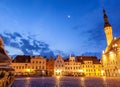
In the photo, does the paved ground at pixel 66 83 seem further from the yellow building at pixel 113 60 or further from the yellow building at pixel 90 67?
the yellow building at pixel 90 67

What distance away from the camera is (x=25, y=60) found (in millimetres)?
94188

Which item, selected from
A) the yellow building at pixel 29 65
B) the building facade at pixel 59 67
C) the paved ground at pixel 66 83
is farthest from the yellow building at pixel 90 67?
the paved ground at pixel 66 83

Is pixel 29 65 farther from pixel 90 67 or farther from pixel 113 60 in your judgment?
pixel 113 60

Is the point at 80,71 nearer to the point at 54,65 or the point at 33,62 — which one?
the point at 54,65

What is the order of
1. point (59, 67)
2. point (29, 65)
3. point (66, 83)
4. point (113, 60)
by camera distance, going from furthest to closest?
point (59, 67), point (29, 65), point (113, 60), point (66, 83)

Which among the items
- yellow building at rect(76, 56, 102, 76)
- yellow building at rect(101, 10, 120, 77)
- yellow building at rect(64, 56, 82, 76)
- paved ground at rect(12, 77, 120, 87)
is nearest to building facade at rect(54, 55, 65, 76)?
yellow building at rect(64, 56, 82, 76)

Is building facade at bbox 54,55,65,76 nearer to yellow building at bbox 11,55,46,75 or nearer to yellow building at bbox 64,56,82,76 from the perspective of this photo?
yellow building at bbox 64,56,82,76

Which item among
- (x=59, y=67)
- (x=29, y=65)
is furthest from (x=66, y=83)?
(x=59, y=67)

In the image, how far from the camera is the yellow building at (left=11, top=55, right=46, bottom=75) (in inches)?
3617

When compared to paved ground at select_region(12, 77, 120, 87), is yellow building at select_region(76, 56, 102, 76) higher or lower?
higher

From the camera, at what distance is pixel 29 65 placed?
93.4 metres

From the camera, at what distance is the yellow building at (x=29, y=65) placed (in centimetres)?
9188

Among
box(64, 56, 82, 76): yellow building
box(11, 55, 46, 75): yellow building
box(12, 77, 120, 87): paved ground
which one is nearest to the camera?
box(12, 77, 120, 87): paved ground

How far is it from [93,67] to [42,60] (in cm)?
3058
